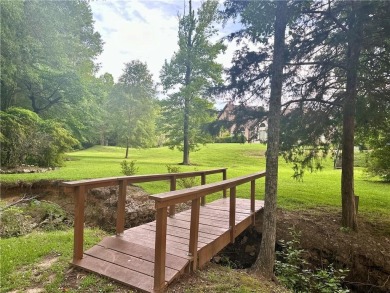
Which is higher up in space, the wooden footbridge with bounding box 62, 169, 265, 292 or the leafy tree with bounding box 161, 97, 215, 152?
the leafy tree with bounding box 161, 97, 215, 152

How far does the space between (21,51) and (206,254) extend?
13.4 metres

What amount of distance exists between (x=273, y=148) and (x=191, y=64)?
15.0 m

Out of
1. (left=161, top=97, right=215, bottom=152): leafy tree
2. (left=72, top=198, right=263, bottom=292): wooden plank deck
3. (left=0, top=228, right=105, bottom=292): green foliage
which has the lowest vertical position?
(left=0, top=228, right=105, bottom=292): green foliage

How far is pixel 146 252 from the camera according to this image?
3.50 m

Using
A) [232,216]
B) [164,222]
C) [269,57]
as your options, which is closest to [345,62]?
[269,57]

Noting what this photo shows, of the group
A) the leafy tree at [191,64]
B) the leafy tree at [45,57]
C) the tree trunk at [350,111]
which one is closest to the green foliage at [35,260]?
the tree trunk at [350,111]

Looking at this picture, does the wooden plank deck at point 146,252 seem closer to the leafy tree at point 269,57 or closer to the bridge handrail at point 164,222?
the bridge handrail at point 164,222

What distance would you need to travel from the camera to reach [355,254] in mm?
5516

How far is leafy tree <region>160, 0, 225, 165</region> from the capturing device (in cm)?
1777

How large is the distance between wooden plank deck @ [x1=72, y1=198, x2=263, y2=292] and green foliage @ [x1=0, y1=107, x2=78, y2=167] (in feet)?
29.4

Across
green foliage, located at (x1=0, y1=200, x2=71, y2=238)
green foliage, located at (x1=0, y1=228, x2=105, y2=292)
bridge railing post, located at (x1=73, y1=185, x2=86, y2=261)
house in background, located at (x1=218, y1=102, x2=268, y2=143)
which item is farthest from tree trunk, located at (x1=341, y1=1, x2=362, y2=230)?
green foliage, located at (x1=0, y1=200, x2=71, y2=238)

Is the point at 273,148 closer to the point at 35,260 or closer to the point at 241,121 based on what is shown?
the point at 241,121

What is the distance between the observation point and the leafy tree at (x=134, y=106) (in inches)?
963

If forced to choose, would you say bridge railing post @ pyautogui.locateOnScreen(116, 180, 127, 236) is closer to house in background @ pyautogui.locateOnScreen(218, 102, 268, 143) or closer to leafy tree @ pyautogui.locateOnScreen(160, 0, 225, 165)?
house in background @ pyautogui.locateOnScreen(218, 102, 268, 143)
